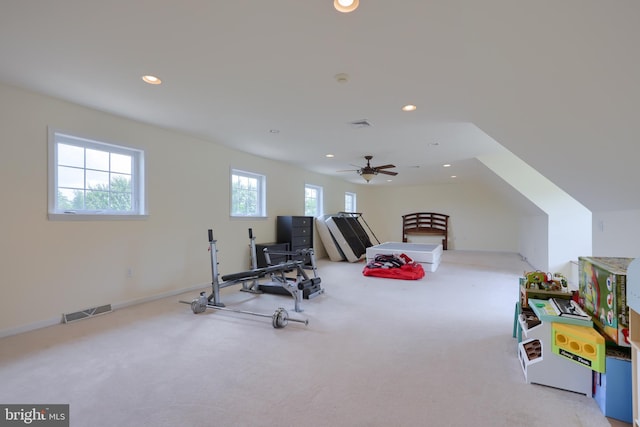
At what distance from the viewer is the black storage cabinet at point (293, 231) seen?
6078 millimetres

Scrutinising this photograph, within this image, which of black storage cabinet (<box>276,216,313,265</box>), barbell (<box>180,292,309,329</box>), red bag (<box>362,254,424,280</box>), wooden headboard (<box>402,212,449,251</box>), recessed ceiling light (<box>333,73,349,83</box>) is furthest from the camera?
wooden headboard (<box>402,212,449,251</box>)

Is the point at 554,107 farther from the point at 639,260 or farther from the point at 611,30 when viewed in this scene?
the point at 639,260

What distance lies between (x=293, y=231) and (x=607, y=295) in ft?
16.2

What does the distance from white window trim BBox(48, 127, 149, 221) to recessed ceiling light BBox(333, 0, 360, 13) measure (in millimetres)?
3270

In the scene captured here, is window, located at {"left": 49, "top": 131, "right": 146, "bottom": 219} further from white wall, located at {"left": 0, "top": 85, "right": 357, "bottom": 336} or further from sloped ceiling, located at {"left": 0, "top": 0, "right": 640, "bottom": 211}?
sloped ceiling, located at {"left": 0, "top": 0, "right": 640, "bottom": 211}

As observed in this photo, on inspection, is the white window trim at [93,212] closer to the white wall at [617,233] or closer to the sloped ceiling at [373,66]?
the sloped ceiling at [373,66]

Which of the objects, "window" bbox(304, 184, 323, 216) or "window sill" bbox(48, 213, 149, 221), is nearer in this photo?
"window sill" bbox(48, 213, 149, 221)

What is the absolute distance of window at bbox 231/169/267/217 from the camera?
5.41 metres

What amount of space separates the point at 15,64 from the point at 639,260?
4.38m

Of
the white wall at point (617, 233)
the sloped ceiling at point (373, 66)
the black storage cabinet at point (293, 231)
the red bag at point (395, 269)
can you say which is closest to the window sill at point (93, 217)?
the sloped ceiling at point (373, 66)

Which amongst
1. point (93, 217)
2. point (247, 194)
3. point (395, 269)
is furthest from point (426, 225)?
point (93, 217)

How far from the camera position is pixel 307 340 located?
263 centimetres

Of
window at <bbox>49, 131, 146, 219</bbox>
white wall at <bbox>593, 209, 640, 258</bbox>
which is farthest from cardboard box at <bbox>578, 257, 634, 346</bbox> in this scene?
window at <bbox>49, 131, 146, 219</bbox>

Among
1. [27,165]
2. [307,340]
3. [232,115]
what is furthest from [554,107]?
[27,165]
